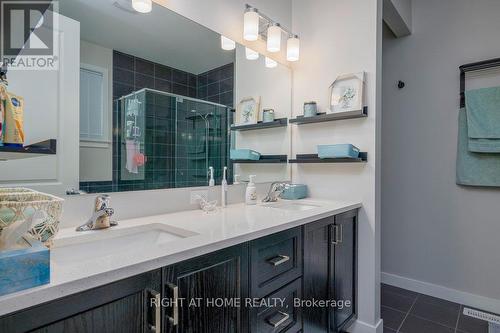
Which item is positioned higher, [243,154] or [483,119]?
[483,119]

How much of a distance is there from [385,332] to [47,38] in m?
2.57

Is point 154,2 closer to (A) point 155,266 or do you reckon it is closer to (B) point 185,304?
(A) point 155,266

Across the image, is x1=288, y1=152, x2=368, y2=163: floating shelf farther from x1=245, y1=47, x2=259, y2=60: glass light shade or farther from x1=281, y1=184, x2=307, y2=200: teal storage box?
x1=245, y1=47, x2=259, y2=60: glass light shade

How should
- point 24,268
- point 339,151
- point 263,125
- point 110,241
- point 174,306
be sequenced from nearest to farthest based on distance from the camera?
point 24,268 → point 174,306 → point 110,241 → point 339,151 → point 263,125

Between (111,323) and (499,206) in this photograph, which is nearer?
(111,323)

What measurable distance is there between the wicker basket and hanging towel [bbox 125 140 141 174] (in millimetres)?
554

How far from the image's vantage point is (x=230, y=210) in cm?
162

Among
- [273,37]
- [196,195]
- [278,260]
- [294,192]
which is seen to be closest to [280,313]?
[278,260]

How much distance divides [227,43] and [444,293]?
8.79 ft

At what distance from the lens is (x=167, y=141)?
1522 millimetres

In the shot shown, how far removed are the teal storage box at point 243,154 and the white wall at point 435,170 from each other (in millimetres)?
1463

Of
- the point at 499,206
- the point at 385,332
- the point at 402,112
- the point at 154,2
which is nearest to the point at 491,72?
the point at 402,112

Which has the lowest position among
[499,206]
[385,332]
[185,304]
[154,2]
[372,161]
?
[385,332]

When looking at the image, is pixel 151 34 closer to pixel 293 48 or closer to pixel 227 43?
pixel 227 43
